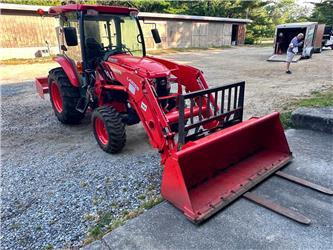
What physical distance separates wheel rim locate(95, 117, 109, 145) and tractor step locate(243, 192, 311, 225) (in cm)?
233

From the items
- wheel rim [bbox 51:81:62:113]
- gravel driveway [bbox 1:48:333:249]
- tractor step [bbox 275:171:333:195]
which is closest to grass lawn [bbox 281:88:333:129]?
gravel driveway [bbox 1:48:333:249]

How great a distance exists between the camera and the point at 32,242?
242cm

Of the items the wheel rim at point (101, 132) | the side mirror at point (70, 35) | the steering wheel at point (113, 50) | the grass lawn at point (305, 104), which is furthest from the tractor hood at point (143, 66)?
the grass lawn at point (305, 104)

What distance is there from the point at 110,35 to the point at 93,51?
0.42 meters

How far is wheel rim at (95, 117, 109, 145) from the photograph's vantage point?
411 centimetres

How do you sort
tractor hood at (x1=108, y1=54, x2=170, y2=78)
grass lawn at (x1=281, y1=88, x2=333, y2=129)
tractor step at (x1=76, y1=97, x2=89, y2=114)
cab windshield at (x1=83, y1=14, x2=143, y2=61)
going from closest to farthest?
1. tractor hood at (x1=108, y1=54, x2=170, y2=78)
2. cab windshield at (x1=83, y1=14, x2=143, y2=61)
3. tractor step at (x1=76, y1=97, x2=89, y2=114)
4. grass lawn at (x1=281, y1=88, x2=333, y2=129)

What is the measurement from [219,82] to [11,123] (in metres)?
6.79

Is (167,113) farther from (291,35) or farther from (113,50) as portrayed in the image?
(291,35)

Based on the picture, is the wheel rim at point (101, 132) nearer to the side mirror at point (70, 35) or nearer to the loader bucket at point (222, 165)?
the side mirror at point (70, 35)

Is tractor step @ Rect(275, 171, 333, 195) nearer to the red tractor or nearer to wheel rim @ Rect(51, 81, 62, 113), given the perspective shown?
the red tractor

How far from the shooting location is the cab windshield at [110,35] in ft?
13.9

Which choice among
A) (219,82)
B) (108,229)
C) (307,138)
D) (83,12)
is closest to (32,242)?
(108,229)

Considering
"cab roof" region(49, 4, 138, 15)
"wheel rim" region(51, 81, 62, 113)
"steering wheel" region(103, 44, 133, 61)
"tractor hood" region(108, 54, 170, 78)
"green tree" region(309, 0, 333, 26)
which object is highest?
"green tree" region(309, 0, 333, 26)

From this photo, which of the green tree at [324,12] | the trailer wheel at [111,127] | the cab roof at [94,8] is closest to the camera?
the trailer wheel at [111,127]
